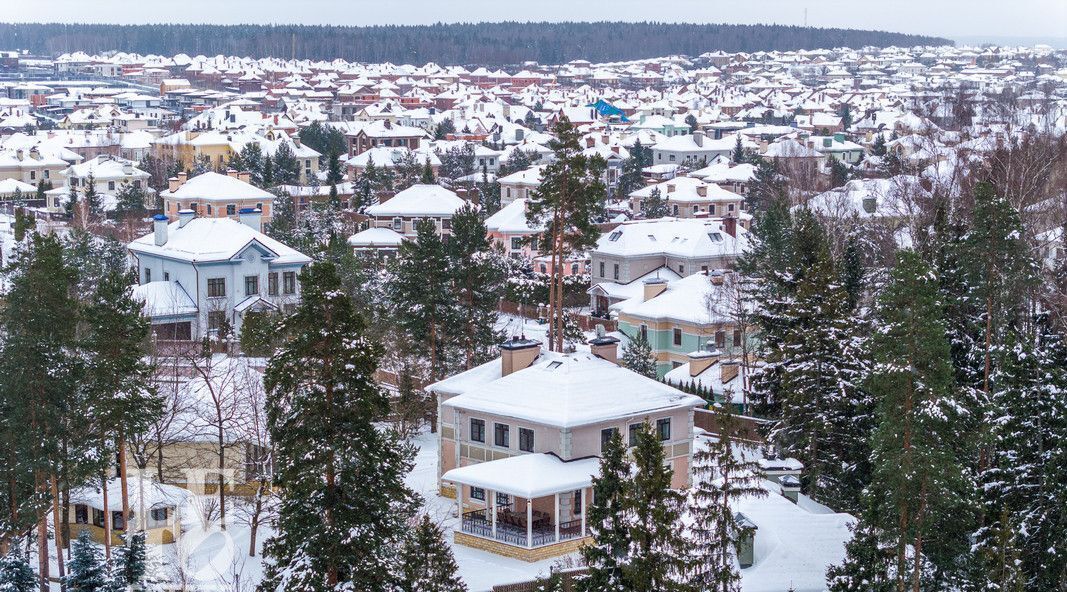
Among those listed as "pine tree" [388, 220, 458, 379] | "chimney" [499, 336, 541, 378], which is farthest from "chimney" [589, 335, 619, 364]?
"pine tree" [388, 220, 458, 379]

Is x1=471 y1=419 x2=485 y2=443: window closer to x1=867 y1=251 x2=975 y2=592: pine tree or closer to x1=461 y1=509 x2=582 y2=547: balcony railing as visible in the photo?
x1=461 y1=509 x2=582 y2=547: balcony railing

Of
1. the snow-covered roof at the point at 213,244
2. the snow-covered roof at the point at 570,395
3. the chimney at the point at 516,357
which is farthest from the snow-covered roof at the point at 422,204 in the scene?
the snow-covered roof at the point at 570,395

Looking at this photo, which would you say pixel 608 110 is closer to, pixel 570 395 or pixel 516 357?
pixel 516 357

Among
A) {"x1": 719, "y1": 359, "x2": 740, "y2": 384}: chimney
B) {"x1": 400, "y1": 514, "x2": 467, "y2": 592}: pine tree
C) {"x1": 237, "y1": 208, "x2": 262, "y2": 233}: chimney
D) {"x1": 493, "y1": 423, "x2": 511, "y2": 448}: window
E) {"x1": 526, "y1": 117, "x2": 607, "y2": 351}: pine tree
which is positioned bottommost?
{"x1": 719, "y1": 359, "x2": 740, "y2": 384}: chimney

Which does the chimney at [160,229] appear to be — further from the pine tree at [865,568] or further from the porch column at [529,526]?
the pine tree at [865,568]

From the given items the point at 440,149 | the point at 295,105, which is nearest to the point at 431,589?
the point at 440,149

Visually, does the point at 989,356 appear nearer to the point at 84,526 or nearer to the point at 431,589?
the point at 431,589
